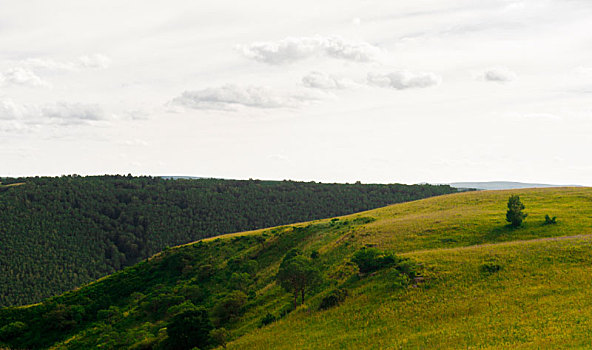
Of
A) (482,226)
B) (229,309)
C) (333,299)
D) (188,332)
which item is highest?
(482,226)

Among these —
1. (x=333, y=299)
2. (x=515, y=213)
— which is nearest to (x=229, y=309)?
(x=333, y=299)

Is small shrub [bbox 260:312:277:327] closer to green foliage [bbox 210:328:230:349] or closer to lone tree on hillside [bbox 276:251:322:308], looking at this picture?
lone tree on hillside [bbox 276:251:322:308]

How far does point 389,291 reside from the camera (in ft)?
132

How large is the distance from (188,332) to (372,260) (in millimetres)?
24055

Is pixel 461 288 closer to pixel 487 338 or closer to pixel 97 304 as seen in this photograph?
pixel 487 338

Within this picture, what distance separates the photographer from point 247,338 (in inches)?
1634

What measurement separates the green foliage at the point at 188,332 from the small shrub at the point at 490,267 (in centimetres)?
3187

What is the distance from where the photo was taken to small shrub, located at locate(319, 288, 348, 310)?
137 ft

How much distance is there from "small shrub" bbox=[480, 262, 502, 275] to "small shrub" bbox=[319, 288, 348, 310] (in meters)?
15.3

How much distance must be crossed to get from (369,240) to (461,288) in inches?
947

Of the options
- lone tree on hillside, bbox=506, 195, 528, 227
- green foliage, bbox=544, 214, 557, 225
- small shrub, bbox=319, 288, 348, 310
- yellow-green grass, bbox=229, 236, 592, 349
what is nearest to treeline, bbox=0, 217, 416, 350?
small shrub, bbox=319, 288, 348, 310

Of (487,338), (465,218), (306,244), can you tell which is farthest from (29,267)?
(487,338)

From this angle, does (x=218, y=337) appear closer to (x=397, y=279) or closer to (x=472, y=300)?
(x=397, y=279)

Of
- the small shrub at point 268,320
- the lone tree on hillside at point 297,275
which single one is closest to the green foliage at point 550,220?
the lone tree on hillside at point 297,275
